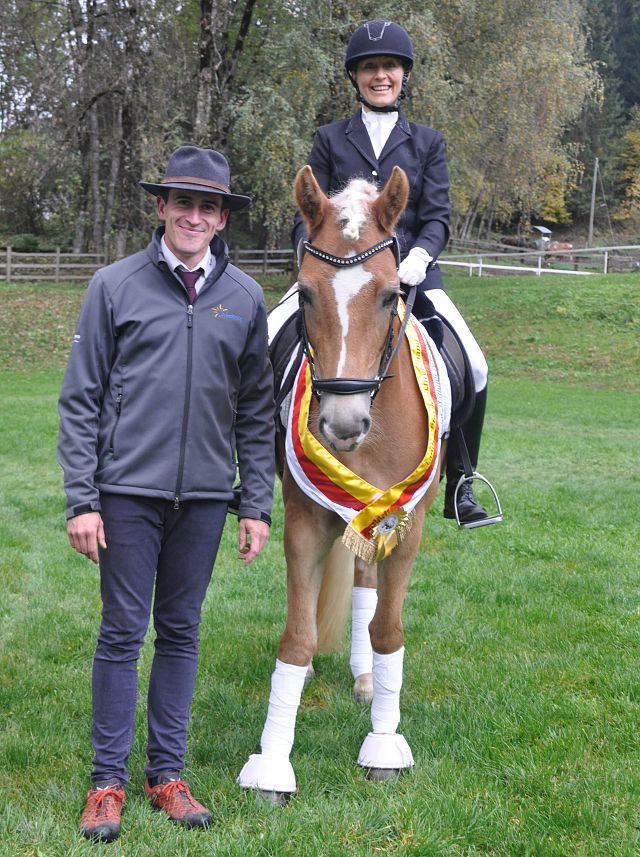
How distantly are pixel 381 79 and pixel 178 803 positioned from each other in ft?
11.7

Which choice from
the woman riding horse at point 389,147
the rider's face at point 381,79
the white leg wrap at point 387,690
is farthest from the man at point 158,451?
the rider's face at point 381,79

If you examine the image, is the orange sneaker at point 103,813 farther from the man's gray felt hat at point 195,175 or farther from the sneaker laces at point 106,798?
the man's gray felt hat at point 195,175

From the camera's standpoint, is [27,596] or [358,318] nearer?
[358,318]

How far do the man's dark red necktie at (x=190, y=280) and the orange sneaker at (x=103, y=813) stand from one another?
1.95m

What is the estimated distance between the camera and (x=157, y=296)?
354 centimetres

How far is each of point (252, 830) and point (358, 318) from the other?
2.05 meters

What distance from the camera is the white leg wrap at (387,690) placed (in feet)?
13.8

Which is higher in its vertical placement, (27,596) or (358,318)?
(358,318)

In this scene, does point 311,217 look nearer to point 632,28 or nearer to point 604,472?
point 604,472

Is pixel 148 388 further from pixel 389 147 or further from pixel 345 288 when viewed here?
pixel 389 147

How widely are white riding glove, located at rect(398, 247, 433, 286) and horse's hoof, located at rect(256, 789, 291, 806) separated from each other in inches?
90.0

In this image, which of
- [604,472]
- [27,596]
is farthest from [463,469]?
[604,472]

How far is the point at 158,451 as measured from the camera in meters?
3.51

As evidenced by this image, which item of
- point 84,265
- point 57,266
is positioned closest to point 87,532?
point 57,266
